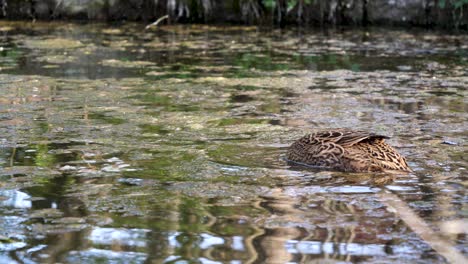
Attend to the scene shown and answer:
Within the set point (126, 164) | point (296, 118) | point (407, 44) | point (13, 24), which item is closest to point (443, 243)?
point (126, 164)

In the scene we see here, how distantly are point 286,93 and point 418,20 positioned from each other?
8359 mm

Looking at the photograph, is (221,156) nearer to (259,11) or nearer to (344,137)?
(344,137)

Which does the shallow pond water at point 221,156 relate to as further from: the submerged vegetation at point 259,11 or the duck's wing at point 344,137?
the submerged vegetation at point 259,11

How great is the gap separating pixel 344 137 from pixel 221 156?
0.97 metres

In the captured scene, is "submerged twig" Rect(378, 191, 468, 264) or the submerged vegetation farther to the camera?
the submerged vegetation

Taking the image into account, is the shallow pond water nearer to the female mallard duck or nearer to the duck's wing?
the female mallard duck

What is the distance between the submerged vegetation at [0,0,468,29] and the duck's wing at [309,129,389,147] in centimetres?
1113

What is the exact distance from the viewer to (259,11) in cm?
1866

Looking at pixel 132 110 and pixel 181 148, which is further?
pixel 132 110

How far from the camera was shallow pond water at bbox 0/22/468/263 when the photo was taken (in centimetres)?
479

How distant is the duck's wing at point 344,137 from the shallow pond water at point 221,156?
0.35 meters

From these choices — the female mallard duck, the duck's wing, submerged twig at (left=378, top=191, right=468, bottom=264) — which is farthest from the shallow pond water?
the duck's wing

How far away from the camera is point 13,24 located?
1805cm

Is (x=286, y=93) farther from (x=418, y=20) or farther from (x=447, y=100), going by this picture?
(x=418, y=20)
